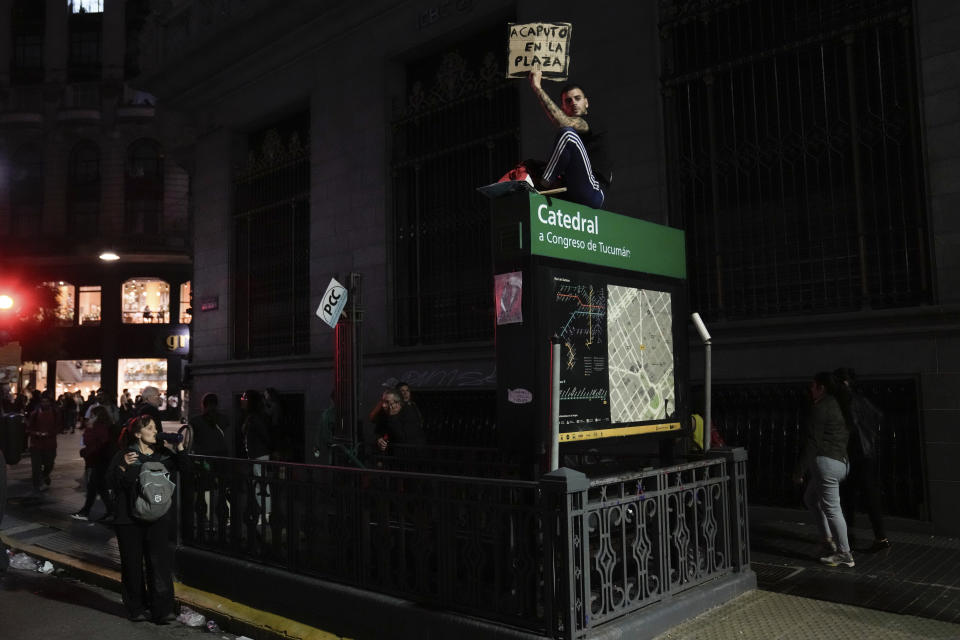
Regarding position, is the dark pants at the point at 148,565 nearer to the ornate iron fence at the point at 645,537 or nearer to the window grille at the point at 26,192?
the ornate iron fence at the point at 645,537

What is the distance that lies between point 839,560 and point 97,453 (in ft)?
33.8

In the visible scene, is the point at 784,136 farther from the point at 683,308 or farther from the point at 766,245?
the point at 683,308

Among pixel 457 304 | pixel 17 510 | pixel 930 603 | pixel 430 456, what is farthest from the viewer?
pixel 457 304

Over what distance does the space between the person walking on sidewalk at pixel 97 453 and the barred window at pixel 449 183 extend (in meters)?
5.27

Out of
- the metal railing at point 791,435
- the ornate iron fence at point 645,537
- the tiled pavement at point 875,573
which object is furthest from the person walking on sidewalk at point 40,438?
the tiled pavement at point 875,573

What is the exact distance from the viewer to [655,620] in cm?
507

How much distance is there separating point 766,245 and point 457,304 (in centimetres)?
577

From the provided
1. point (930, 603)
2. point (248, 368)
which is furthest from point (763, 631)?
point (248, 368)

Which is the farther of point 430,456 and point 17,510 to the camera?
point 17,510

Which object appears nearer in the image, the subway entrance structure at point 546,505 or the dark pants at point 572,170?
the subway entrance structure at point 546,505

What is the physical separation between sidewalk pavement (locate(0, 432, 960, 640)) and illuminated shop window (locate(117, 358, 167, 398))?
111 feet

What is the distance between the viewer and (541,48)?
5605 mm

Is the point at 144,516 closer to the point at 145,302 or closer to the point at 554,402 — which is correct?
the point at 554,402

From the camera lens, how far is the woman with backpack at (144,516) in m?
6.50
